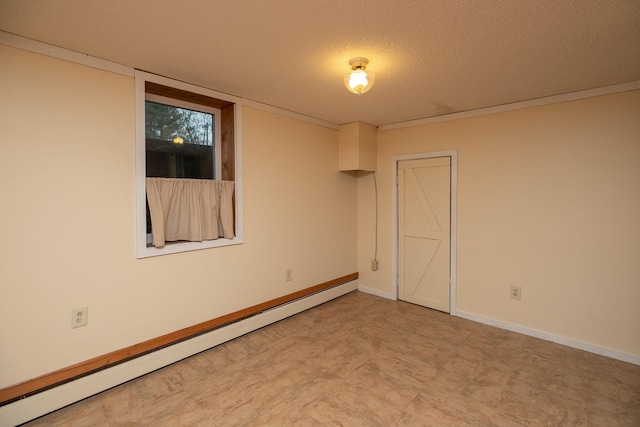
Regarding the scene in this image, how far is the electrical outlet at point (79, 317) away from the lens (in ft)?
6.97

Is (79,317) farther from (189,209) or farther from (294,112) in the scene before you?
(294,112)

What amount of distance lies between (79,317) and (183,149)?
1.51 metres

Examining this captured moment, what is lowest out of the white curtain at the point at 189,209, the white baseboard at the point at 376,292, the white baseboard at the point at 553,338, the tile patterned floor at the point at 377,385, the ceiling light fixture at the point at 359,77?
the tile patterned floor at the point at 377,385

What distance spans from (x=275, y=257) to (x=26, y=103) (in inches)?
91.3

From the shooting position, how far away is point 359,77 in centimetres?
217

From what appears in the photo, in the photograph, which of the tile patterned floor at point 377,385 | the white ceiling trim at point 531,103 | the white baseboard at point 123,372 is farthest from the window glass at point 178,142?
the white ceiling trim at point 531,103

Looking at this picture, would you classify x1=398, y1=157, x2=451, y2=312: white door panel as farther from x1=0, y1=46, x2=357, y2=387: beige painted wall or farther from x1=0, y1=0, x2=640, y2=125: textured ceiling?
x1=0, y1=46, x2=357, y2=387: beige painted wall

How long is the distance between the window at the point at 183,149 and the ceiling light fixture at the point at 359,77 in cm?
129

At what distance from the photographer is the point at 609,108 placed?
2725mm

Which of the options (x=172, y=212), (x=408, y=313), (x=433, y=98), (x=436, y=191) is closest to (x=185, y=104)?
(x=172, y=212)

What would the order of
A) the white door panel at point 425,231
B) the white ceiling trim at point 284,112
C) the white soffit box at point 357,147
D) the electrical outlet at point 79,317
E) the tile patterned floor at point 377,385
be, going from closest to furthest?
the tile patterned floor at point 377,385 → the electrical outlet at point 79,317 → the white ceiling trim at point 284,112 → the white door panel at point 425,231 → the white soffit box at point 357,147

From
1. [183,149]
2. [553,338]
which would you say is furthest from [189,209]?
[553,338]

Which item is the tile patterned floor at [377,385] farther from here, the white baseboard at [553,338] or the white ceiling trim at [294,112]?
the white ceiling trim at [294,112]

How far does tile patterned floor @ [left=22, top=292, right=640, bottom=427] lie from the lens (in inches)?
78.0
